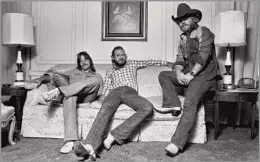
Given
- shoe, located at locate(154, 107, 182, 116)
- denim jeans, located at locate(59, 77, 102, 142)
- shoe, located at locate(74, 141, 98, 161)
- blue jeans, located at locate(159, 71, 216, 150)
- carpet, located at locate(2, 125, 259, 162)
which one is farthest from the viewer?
shoe, located at locate(154, 107, 182, 116)

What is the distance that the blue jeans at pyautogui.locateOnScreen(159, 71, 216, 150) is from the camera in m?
1.95

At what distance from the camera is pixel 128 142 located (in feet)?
7.37

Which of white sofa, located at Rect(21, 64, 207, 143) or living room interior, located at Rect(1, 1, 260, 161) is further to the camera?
living room interior, located at Rect(1, 1, 260, 161)

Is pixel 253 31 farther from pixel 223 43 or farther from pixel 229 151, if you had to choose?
pixel 229 151

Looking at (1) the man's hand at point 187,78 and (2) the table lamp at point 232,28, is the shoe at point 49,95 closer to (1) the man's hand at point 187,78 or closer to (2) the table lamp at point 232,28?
(1) the man's hand at point 187,78

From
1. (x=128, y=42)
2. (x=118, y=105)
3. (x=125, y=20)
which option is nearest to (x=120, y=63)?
(x=118, y=105)

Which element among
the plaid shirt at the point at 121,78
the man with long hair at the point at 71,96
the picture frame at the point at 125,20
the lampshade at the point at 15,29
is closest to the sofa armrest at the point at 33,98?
the man with long hair at the point at 71,96

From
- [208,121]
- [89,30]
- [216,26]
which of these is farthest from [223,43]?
[89,30]

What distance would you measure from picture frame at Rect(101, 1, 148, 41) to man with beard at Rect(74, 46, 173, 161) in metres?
0.61

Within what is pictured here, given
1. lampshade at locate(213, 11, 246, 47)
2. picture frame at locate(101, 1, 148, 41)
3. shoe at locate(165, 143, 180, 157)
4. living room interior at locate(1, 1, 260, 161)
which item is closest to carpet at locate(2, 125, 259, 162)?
shoe at locate(165, 143, 180, 157)

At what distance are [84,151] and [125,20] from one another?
1958 millimetres

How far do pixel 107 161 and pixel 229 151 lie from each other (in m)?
0.97

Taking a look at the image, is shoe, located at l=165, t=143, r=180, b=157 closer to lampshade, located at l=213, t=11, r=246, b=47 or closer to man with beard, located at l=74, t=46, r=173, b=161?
man with beard, located at l=74, t=46, r=173, b=161

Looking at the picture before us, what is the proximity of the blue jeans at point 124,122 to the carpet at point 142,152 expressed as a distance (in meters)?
0.12
